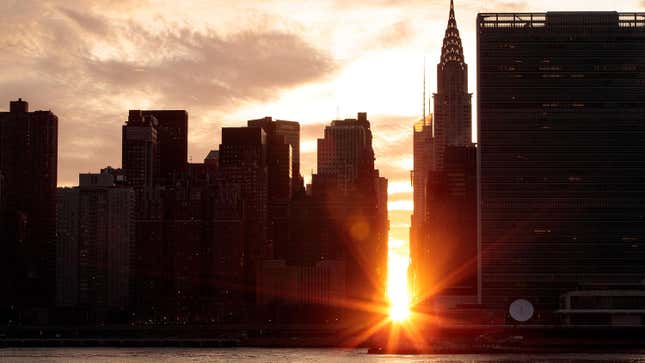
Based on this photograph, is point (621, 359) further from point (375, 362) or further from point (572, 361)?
point (375, 362)

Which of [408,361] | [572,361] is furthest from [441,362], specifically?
[572,361]

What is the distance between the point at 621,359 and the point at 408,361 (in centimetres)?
3584

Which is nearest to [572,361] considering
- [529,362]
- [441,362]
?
[529,362]

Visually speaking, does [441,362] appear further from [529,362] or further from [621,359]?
[621,359]

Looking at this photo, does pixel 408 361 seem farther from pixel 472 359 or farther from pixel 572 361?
pixel 572 361

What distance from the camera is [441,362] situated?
19588 cm

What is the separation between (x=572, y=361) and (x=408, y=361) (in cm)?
2732

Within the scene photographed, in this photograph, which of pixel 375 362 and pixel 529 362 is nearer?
pixel 529 362

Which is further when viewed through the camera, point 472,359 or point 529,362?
point 472,359

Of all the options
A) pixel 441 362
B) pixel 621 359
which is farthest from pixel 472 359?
pixel 621 359

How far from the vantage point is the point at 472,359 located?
200 metres

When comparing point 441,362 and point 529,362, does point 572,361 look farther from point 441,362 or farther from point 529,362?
point 441,362

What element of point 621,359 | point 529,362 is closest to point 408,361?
point 529,362

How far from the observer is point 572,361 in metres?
190
